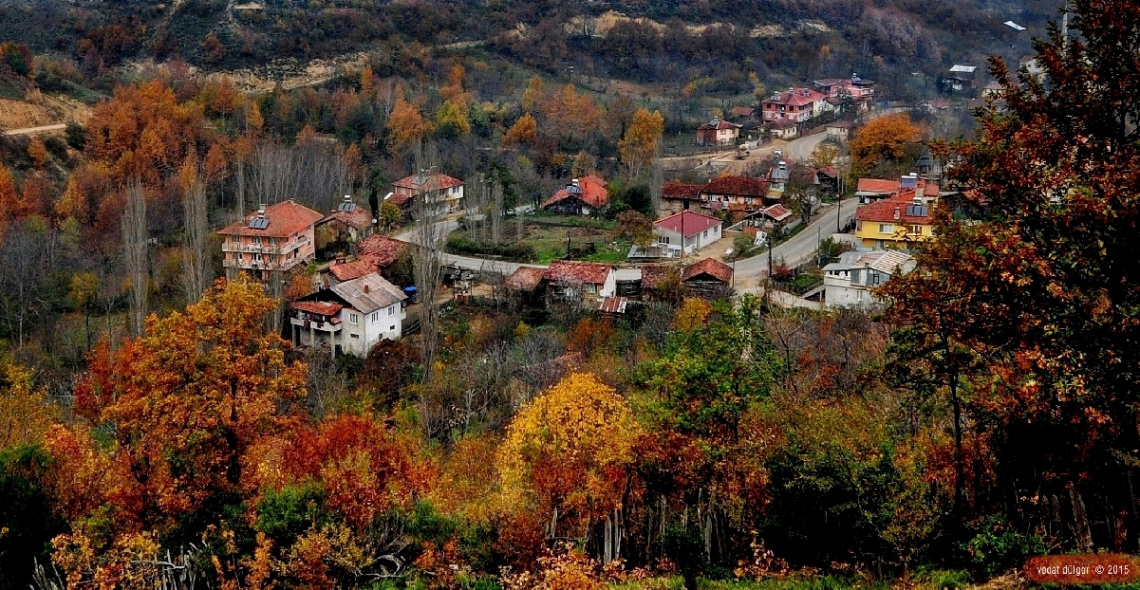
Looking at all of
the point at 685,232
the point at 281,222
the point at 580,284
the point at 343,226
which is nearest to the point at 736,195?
the point at 685,232

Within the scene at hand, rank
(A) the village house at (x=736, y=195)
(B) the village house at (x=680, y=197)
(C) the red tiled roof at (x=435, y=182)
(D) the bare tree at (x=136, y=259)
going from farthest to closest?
1. (B) the village house at (x=680, y=197)
2. (C) the red tiled roof at (x=435, y=182)
3. (A) the village house at (x=736, y=195)
4. (D) the bare tree at (x=136, y=259)

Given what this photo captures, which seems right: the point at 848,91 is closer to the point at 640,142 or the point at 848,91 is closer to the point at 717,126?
the point at 717,126

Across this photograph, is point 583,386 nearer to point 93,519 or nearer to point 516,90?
point 93,519

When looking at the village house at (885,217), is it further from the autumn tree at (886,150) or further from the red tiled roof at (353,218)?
the red tiled roof at (353,218)

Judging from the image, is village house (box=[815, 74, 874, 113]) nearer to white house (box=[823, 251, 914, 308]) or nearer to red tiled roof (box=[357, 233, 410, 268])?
white house (box=[823, 251, 914, 308])

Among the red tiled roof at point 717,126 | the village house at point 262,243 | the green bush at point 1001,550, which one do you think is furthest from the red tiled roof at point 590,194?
the green bush at point 1001,550
